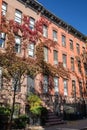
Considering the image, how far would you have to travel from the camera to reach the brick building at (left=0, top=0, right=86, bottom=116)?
25984 millimetres

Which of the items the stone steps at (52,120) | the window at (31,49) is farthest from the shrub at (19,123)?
the window at (31,49)

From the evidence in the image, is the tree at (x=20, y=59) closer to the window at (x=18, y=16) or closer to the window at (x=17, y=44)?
the window at (x=17, y=44)

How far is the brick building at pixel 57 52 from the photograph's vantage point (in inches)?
1023

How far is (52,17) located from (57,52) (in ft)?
16.7

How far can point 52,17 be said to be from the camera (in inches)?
1241

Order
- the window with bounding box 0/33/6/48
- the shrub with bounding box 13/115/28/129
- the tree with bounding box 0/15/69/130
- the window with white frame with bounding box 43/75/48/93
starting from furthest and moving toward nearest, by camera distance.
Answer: the window with white frame with bounding box 43/75/48/93 → the window with bounding box 0/33/6/48 → the shrub with bounding box 13/115/28/129 → the tree with bounding box 0/15/69/130

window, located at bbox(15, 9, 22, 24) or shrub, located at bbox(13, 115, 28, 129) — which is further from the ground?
window, located at bbox(15, 9, 22, 24)

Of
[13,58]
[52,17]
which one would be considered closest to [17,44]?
[13,58]

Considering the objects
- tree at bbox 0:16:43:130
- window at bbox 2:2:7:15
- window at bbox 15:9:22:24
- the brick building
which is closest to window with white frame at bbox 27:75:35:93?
the brick building

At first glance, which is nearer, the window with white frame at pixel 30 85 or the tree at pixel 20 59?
the tree at pixel 20 59

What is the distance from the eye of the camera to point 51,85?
28.3 m

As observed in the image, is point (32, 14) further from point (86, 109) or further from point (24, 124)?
point (86, 109)

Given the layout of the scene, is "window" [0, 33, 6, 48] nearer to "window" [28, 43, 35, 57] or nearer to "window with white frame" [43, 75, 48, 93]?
"window" [28, 43, 35, 57]

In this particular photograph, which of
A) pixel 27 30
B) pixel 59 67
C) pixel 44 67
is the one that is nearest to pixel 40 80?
pixel 44 67
